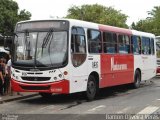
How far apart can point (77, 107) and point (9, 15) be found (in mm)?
33339

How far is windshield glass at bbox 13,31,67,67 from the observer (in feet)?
48.7

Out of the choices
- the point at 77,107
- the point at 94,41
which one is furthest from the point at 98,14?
the point at 77,107

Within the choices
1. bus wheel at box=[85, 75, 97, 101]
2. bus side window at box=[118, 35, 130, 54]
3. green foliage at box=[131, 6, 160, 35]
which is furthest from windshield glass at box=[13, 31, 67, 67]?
green foliage at box=[131, 6, 160, 35]

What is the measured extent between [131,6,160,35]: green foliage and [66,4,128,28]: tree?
446cm

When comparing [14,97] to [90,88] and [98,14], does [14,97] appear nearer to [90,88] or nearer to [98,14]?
[90,88]

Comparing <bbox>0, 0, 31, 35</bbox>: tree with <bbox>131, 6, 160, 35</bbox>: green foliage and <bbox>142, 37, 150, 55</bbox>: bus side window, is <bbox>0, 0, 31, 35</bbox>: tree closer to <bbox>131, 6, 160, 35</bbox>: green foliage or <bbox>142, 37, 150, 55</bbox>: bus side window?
<bbox>142, 37, 150, 55</bbox>: bus side window

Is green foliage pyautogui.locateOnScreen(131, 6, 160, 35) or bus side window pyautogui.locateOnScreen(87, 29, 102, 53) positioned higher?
green foliage pyautogui.locateOnScreen(131, 6, 160, 35)

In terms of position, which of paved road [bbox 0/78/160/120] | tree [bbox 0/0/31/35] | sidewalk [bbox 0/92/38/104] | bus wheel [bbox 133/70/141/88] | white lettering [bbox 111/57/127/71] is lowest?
paved road [bbox 0/78/160/120]

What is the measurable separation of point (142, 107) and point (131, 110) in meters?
0.83

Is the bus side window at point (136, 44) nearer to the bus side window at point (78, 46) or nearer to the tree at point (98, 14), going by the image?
the bus side window at point (78, 46)

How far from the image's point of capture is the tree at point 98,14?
71.8 meters

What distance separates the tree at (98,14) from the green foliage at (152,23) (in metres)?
4.46

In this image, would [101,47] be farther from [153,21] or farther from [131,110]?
[153,21]

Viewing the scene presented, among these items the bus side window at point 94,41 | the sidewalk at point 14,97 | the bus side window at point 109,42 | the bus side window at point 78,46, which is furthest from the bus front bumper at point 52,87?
the bus side window at point 109,42
